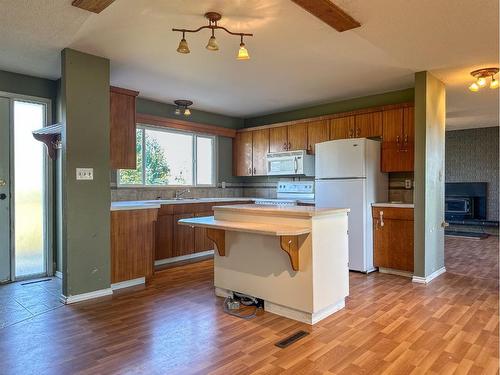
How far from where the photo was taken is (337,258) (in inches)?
119

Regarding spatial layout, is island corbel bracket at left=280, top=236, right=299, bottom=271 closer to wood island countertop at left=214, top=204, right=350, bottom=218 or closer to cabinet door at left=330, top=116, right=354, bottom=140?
wood island countertop at left=214, top=204, right=350, bottom=218

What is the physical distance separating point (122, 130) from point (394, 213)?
3397mm

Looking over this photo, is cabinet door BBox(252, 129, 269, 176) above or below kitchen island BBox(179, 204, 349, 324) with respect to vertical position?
above

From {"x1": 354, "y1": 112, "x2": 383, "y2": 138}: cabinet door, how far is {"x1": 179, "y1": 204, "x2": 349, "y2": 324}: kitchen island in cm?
208

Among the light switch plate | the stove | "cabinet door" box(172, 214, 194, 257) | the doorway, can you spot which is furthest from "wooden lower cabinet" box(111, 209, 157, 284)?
the stove

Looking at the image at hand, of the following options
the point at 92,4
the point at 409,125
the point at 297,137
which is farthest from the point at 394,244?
the point at 92,4

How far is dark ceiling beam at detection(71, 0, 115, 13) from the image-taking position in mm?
2314

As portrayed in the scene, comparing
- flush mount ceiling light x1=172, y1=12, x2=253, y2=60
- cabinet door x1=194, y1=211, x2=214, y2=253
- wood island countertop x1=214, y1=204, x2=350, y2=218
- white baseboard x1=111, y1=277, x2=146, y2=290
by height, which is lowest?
white baseboard x1=111, y1=277, x2=146, y2=290

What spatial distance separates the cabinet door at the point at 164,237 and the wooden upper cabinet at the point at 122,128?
39.3 inches

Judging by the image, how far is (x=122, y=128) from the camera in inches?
155

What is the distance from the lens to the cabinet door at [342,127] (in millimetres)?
4949

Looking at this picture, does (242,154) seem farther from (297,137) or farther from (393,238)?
(393,238)

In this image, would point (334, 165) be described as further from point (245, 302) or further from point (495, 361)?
point (495, 361)

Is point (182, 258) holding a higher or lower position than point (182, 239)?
lower
